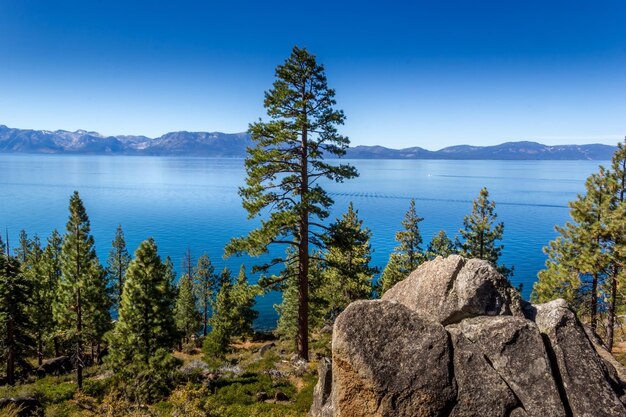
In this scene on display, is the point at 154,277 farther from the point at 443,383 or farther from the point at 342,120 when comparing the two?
the point at 443,383

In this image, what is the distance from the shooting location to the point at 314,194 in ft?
66.5

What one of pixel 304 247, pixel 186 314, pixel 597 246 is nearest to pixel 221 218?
pixel 186 314

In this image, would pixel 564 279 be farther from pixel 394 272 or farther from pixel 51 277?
pixel 51 277

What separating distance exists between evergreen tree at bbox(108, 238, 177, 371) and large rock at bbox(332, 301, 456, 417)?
2057 centimetres

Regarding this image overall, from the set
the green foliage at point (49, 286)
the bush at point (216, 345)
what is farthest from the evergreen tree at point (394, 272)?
the green foliage at point (49, 286)

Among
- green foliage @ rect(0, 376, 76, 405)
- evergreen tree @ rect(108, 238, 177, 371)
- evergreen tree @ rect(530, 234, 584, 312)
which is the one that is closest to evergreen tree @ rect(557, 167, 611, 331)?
evergreen tree @ rect(530, 234, 584, 312)

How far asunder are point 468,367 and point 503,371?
36.7 inches

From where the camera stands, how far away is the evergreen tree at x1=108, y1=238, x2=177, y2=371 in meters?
27.0

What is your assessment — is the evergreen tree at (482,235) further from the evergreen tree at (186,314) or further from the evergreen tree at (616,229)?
the evergreen tree at (186,314)

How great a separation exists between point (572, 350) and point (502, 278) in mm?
2704

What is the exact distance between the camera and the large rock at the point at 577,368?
946 cm

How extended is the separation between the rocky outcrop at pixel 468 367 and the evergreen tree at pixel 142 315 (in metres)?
20.6

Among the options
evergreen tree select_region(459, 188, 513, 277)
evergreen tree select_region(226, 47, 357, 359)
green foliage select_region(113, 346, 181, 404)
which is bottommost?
green foliage select_region(113, 346, 181, 404)

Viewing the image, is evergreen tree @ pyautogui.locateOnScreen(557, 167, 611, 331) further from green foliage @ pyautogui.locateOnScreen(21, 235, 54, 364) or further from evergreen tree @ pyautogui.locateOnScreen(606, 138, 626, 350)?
green foliage @ pyautogui.locateOnScreen(21, 235, 54, 364)
